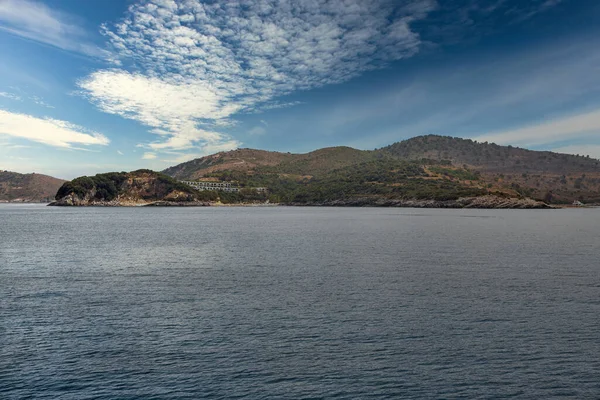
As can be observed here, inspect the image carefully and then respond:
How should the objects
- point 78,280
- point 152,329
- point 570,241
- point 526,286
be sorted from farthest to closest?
point 570,241, point 78,280, point 526,286, point 152,329

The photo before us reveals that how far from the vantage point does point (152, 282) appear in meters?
34.5

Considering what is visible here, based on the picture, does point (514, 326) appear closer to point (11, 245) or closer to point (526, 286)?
point (526, 286)

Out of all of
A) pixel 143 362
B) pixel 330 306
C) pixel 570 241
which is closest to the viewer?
pixel 143 362

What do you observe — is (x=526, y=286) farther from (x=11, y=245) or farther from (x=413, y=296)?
(x=11, y=245)

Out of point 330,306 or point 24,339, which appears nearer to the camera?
point 24,339

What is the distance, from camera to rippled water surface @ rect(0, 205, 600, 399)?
631 inches

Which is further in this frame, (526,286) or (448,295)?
(526,286)

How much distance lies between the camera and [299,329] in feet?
73.0

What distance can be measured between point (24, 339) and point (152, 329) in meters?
5.98

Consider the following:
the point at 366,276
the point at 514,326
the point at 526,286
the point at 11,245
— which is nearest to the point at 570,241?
the point at 526,286

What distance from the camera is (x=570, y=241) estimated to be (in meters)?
66.2

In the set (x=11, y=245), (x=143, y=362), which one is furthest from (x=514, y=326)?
(x=11, y=245)

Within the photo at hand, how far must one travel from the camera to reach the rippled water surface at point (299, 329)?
52.6 feet

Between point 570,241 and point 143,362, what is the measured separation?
69.5 m
